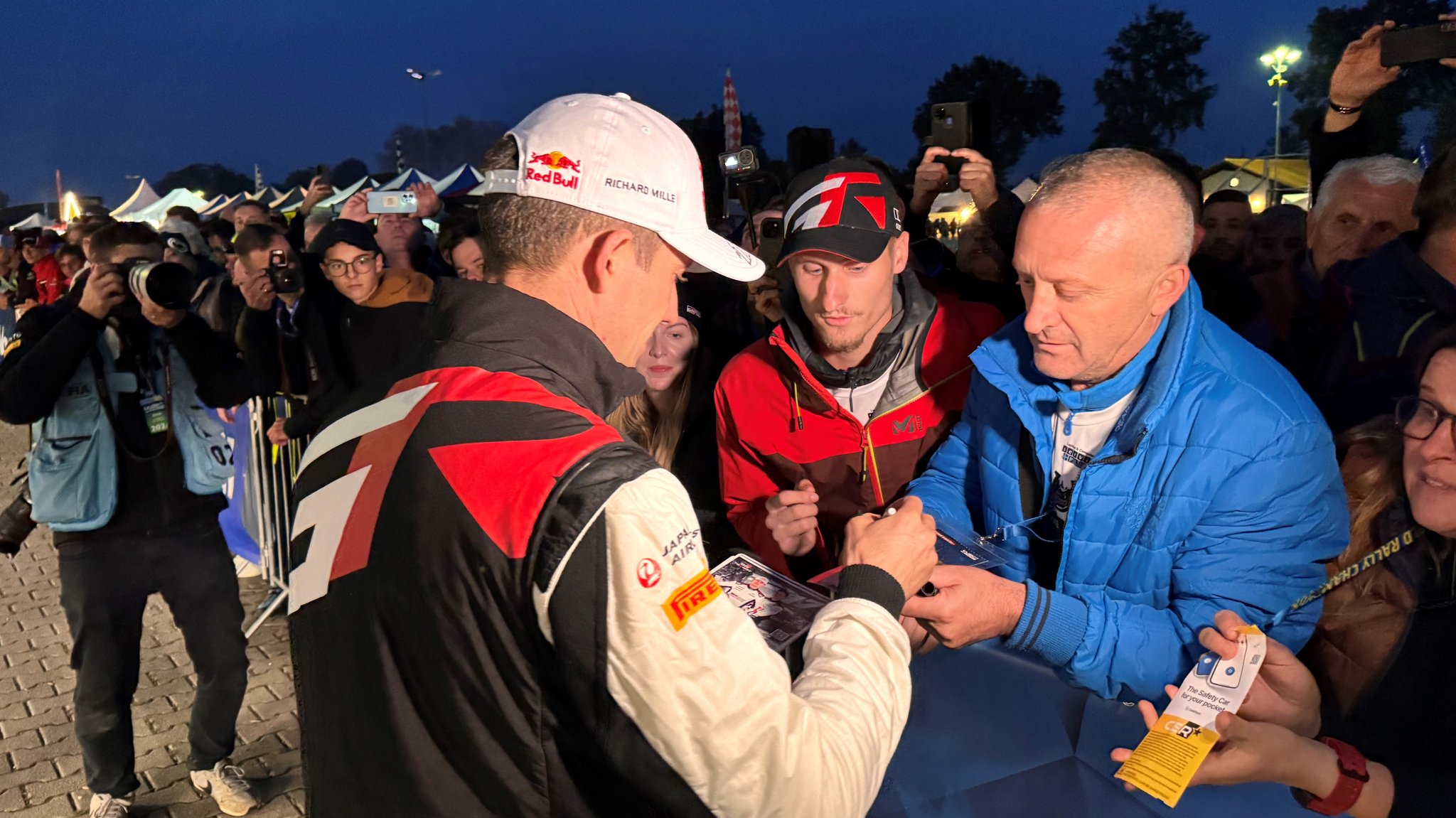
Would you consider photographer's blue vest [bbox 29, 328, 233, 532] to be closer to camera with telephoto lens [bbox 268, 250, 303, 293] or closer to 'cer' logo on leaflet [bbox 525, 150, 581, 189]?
camera with telephoto lens [bbox 268, 250, 303, 293]

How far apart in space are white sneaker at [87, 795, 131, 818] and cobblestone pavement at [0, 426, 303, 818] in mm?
160

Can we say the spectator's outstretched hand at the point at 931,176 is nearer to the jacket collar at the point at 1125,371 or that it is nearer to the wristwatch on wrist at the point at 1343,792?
the jacket collar at the point at 1125,371

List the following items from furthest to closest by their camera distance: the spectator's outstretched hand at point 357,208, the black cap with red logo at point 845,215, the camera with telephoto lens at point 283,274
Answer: the spectator's outstretched hand at point 357,208
the camera with telephoto lens at point 283,274
the black cap with red logo at point 845,215

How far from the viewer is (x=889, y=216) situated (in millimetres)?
3375

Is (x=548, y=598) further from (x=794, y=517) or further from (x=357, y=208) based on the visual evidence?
(x=357, y=208)

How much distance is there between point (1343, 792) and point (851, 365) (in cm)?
190

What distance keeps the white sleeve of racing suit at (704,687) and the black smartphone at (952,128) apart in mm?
2960

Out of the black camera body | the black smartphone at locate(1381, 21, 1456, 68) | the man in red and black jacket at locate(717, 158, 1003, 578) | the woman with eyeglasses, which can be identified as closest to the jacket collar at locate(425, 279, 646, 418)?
the woman with eyeglasses

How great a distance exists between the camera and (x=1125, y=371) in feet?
7.81

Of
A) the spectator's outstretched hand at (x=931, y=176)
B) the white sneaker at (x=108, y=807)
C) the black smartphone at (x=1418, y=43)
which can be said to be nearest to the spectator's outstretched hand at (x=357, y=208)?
the white sneaker at (x=108, y=807)

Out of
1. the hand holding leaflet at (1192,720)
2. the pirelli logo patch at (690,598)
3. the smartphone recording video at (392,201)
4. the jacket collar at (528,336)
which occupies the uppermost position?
the smartphone recording video at (392,201)

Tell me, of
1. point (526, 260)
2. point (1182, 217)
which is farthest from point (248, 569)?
point (1182, 217)

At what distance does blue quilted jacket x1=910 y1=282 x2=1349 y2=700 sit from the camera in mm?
2189

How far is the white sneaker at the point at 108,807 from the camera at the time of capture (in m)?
4.20
